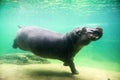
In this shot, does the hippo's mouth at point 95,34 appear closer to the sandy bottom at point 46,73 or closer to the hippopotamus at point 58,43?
the hippopotamus at point 58,43

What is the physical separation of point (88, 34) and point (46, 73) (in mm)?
928

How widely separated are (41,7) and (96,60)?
1862 millimetres

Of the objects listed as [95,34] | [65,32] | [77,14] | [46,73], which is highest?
[95,34]

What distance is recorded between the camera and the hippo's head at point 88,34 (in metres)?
3.20

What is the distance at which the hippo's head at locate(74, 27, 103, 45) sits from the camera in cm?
320

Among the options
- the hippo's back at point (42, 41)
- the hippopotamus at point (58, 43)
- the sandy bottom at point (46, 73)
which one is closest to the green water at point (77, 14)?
the sandy bottom at point (46, 73)

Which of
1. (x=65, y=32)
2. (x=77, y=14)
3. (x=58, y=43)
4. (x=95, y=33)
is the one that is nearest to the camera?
(x=95, y=33)

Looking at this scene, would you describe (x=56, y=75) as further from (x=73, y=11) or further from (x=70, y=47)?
(x=73, y=11)

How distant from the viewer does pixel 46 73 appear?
3553 millimetres

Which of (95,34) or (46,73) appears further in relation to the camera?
(46,73)

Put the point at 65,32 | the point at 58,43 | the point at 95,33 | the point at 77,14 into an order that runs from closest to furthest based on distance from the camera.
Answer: the point at 95,33, the point at 58,43, the point at 65,32, the point at 77,14

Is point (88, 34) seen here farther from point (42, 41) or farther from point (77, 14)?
point (77, 14)

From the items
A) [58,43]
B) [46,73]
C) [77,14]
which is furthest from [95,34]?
[77,14]

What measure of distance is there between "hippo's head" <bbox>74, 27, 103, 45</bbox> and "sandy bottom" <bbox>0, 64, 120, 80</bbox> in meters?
0.61
